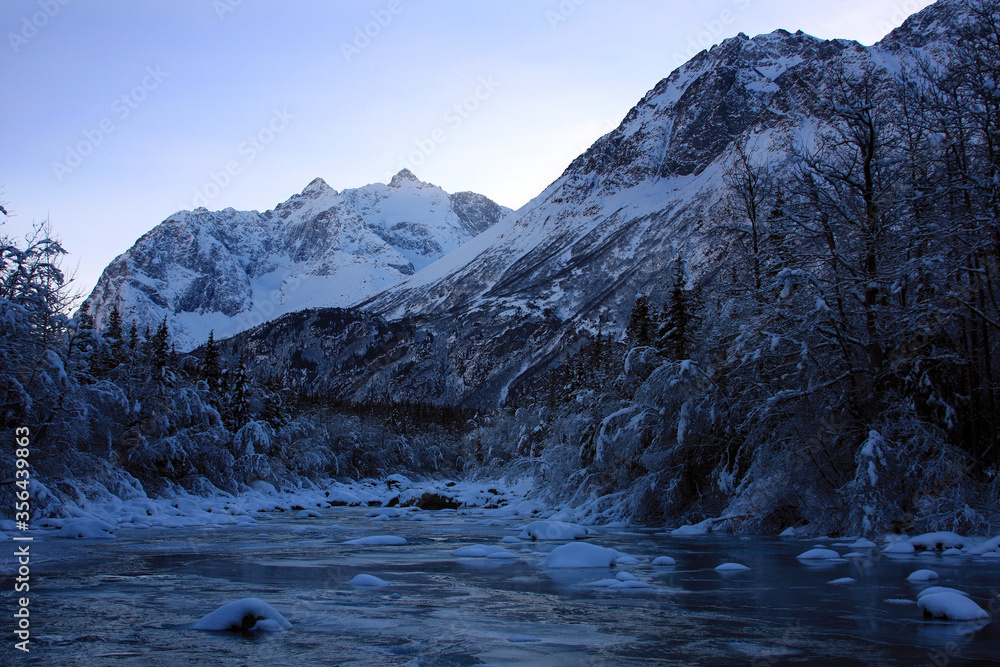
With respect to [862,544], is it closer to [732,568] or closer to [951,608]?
[732,568]

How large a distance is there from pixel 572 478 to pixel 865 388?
14295mm

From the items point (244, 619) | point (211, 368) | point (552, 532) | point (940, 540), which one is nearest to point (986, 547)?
point (940, 540)

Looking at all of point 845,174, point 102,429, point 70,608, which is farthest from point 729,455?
point 102,429

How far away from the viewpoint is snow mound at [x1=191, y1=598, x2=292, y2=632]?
7.85 metres

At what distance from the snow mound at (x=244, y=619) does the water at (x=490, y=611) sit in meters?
0.22

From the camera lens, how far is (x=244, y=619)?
7.95 meters

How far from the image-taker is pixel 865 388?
18.4 m

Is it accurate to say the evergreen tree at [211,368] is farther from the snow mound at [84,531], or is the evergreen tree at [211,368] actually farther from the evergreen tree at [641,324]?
the snow mound at [84,531]

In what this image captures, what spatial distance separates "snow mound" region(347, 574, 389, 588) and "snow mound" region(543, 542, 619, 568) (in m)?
3.55

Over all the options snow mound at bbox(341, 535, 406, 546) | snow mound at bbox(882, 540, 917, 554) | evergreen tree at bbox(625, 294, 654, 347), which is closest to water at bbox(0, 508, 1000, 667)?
snow mound at bbox(882, 540, 917, 554)

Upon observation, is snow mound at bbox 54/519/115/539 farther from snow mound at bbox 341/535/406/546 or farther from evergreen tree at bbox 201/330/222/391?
evergreen tree at bbox 201/330/222/391

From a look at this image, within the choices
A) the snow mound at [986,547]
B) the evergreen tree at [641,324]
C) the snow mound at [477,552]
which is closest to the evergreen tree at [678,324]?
the evergreen tree at [641,324]

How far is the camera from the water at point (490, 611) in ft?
21.8

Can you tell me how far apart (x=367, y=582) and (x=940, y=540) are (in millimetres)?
11570
